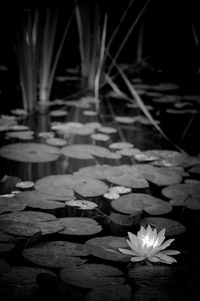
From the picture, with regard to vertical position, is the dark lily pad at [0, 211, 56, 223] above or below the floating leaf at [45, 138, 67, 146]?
below

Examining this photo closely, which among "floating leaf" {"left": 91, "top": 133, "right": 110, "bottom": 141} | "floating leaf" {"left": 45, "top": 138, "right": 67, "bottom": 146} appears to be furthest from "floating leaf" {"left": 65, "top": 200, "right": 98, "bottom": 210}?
"floating leaf" {"left": 91, "top": 133, "right": 110, "bottom": 141}

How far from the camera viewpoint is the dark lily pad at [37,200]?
143cm

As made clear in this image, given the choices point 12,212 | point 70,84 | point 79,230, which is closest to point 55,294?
point 79,230

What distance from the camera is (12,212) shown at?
4.50 ft

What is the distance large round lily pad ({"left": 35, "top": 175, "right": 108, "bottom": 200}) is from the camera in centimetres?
156

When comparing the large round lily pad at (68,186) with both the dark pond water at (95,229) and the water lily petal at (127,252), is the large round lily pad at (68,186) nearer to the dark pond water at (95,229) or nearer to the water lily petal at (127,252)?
the dark pond water at (95,229)

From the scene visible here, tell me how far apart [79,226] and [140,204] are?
312mm

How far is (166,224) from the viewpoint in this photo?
1.37m

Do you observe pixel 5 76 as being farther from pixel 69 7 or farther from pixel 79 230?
pixel 79 230

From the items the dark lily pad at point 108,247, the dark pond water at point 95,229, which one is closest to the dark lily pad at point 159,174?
the dark pond water at point 95,229

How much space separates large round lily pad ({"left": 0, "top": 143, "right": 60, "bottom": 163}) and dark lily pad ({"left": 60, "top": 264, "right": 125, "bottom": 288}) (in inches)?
36.7

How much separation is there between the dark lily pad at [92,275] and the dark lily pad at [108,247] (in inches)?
2.2

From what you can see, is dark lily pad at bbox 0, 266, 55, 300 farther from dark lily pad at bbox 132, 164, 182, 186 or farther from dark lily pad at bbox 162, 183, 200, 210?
dark lily pad at bbox 132, 164, 182, 186

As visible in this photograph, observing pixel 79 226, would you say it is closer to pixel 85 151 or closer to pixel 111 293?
pixel 111 293
